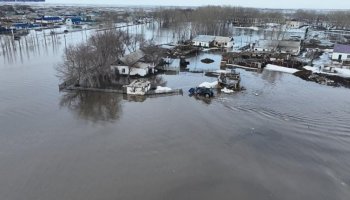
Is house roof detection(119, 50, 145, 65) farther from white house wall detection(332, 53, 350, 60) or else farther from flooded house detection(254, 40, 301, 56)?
white house wall detection(332, 53, 350, 60)

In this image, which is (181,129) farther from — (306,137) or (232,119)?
Result: (306,137)

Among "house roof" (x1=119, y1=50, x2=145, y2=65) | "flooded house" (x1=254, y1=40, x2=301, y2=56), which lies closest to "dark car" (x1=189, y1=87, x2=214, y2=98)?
"house roof" (x1=119, y1=50, x2=145, y2=65)

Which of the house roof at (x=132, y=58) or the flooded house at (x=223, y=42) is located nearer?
the house roof at (x=132, y=58)

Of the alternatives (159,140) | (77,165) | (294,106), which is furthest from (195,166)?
(294,106)

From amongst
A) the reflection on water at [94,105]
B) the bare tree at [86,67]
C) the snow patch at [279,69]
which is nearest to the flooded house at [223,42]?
the snow patch at [279,69]

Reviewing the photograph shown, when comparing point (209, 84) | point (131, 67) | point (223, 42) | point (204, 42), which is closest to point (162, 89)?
point (209, 84)

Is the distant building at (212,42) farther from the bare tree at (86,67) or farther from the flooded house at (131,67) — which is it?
the bare tree at (86,67)

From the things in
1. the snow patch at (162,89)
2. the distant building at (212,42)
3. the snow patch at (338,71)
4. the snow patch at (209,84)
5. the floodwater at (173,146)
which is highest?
the distant building at (212,42)
